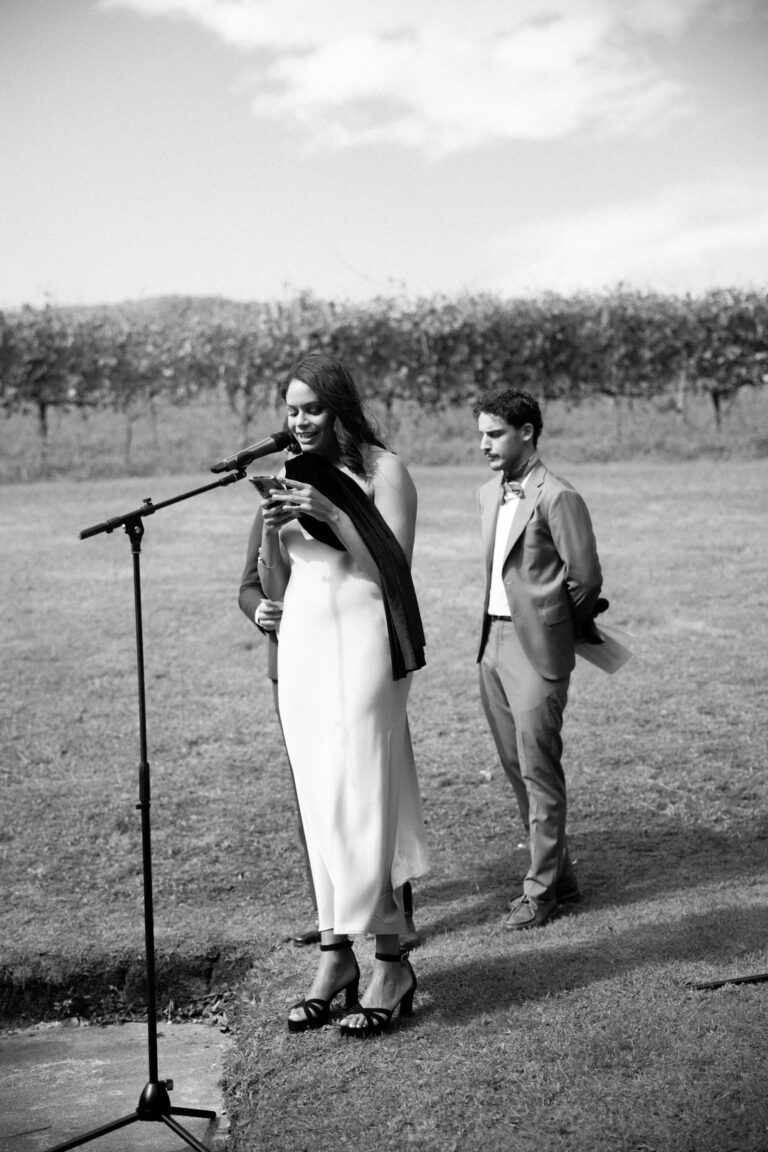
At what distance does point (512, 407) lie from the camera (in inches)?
214

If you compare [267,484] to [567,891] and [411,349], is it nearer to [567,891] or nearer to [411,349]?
[567,891]

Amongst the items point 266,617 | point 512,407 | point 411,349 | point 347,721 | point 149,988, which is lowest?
point 149,988

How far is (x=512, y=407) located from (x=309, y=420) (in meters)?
1.42

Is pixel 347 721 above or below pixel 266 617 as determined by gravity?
below

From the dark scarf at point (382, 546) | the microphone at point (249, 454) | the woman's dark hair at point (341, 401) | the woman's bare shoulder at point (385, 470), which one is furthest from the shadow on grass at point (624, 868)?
the microphone at point (249, 454)

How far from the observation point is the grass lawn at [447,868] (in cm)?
382

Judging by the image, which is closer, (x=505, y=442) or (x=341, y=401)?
(x=341, y=401)

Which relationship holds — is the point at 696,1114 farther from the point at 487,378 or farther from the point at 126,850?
the point at 487,378

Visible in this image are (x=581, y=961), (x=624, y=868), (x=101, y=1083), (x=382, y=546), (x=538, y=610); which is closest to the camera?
(x=382, y=546)

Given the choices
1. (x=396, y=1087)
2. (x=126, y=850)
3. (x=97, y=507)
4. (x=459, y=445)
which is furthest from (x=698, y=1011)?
(x=459, y=445)

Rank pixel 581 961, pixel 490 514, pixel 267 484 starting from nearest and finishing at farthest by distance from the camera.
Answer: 1. pixel 267 484
2. pixel 581 961
3. pixel 490 514

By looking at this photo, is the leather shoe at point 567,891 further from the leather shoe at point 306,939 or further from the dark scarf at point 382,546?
the dark scarf at point 382,546

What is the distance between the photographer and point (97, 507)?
16.2m

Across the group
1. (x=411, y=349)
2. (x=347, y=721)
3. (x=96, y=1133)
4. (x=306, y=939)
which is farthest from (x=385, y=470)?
(x=411, y=349)
